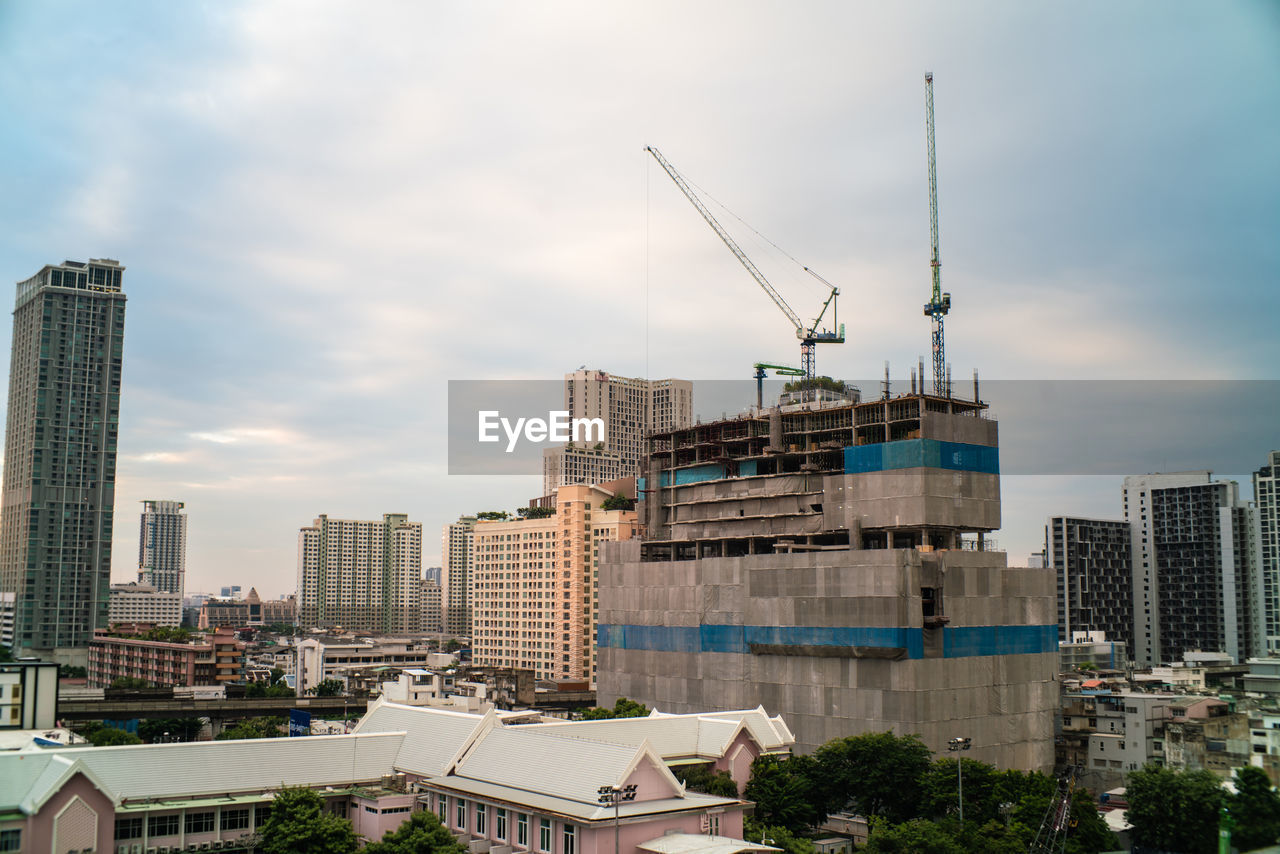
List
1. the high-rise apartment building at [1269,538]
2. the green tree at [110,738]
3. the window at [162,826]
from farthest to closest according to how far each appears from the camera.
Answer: the high-rise apartment building at [1269,538]
the green tree at [110,738]
the window at [162,826]

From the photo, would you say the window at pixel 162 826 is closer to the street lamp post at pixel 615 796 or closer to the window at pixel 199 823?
the window at pixel 199 823

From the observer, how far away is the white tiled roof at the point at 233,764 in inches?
2416

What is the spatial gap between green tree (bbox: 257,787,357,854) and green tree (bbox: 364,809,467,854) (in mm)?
1858

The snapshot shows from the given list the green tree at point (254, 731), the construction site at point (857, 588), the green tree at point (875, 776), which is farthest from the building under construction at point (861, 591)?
the green tree at point (254, 731)

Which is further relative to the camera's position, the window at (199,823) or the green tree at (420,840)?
the window at (199,823)

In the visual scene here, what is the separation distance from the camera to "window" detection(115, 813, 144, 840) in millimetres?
59719

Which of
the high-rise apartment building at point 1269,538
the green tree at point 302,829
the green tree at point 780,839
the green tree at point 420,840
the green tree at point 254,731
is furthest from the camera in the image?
the high-rise apartment building at point 1269,538

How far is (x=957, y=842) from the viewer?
211 feet

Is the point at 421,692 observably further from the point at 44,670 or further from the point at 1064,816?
the point at 1064,816

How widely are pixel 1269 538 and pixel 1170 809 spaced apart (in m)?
104

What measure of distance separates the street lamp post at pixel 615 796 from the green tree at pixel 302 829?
49.4 feet

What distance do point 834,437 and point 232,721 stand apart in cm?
8827

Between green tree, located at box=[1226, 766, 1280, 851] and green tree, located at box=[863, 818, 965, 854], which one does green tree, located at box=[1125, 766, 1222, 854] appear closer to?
green tree, located at box=[1226, 766, 1280, 851]

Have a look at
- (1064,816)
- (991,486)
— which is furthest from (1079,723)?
(1064,816)
